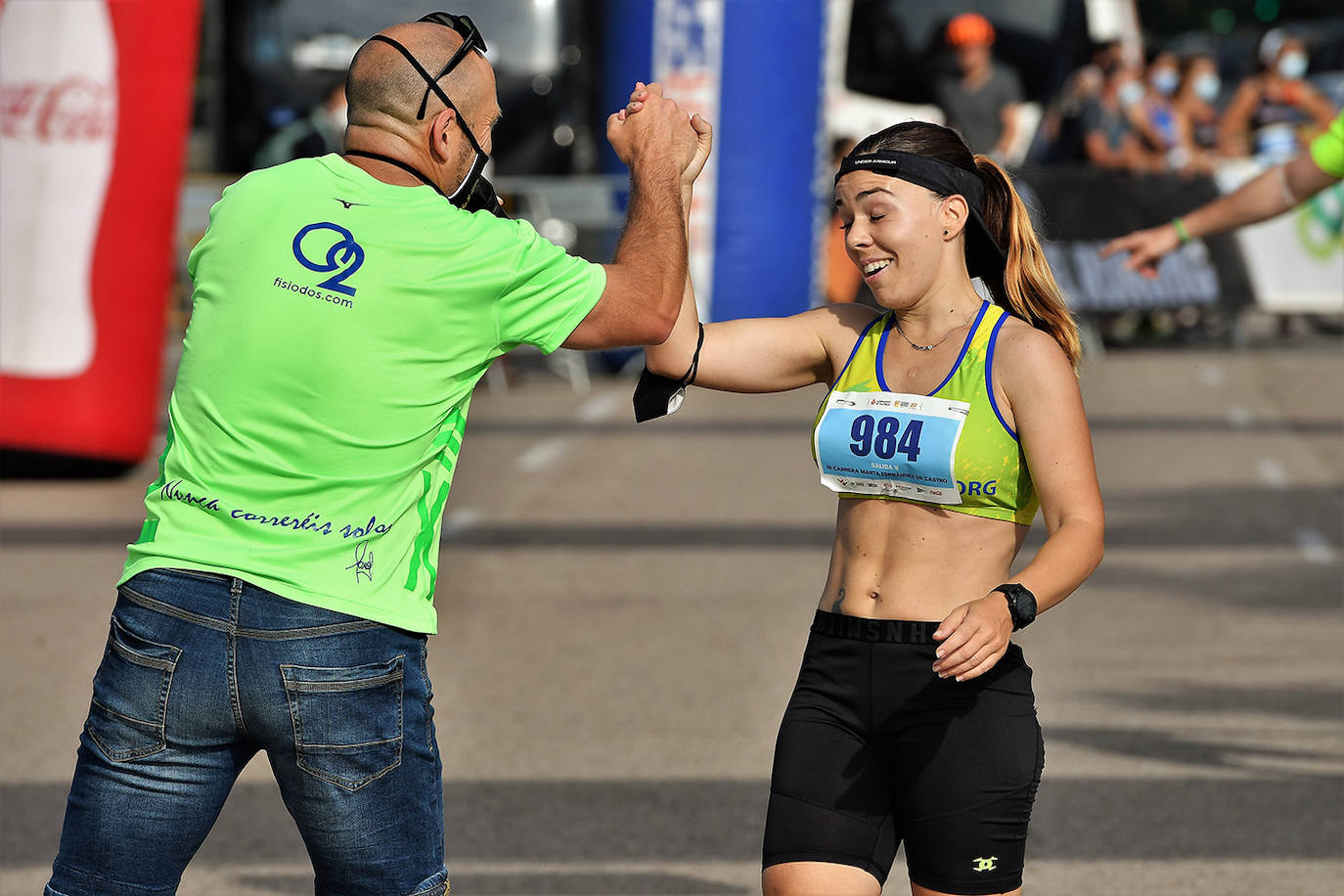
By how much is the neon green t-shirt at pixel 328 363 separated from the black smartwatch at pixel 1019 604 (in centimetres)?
84

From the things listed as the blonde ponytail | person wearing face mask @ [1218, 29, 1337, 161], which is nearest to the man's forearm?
the blonde ponytail

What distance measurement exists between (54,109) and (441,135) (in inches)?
315

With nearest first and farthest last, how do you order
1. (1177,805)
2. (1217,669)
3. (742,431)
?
(1177,805) → (1217,669) → (742,431)

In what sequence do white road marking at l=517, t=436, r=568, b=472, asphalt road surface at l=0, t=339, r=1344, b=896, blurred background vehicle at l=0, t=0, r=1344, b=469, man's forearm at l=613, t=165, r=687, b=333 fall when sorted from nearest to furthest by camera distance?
man's forearm at l=613, t=165, r=687, b=333 < asphalt road surface at l=0, t=339, r=1344, b=896 < white road marking at l=517, t=436, r=568, b=472 < blurred background vehicle at l=0, t=0, r=1344, b=469

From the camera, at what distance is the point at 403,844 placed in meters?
3.19

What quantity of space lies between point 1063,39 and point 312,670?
74.5 ft

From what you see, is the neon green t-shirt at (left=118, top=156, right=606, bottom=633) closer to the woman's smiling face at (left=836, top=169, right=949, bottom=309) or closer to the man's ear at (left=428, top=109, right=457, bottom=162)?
the man's ear at (left=428, top=109, right=457, bottom=162)

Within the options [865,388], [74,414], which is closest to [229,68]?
[74,414]

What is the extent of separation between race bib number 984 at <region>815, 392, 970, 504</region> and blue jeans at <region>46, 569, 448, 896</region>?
0.94m

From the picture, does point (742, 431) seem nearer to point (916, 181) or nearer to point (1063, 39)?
point (916, 181)

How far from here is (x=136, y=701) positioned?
3113 mm

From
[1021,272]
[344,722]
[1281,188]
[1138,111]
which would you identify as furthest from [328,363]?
[1138,111]

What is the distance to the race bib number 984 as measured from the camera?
3600 millimetres

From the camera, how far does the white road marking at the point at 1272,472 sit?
1166 centimetres
